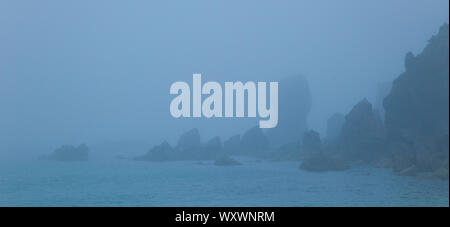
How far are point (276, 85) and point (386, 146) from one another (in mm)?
3528

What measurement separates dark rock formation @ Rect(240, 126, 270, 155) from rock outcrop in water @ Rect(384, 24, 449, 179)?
2.92 m

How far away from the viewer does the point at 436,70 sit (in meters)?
9.30

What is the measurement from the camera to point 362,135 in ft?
32.7

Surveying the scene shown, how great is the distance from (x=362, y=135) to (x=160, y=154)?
16.0 feet

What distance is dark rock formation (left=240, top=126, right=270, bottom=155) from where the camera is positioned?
27.6 feet

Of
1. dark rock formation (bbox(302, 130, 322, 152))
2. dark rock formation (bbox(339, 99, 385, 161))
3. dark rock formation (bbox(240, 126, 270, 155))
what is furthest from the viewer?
dark rock formation (bbox(339, 99, 385, 161))

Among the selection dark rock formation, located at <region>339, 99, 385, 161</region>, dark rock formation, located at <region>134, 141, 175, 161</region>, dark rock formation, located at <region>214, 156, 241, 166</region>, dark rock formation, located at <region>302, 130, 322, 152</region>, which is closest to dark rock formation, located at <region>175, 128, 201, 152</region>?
dark rock formation, located at <region>134, 141, 175, 161</region>

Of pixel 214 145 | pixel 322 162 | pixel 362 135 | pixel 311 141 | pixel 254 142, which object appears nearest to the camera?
pixel 254 142

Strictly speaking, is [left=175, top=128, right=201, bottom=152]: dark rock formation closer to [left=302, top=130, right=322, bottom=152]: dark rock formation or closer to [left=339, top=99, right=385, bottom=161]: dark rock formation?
[left=302, top=130, right=322, bottom=152]: dark rock formation

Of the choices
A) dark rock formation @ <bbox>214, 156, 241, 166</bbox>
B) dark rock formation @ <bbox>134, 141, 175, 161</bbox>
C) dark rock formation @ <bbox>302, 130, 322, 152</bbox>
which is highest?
dark rock formation @ <bbox>302, 130, 322, 152</bbox>

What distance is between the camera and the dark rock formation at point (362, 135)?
943 cm

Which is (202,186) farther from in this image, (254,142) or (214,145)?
(254,142)

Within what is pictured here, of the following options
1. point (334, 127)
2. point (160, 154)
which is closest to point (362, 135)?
point (334, 127)

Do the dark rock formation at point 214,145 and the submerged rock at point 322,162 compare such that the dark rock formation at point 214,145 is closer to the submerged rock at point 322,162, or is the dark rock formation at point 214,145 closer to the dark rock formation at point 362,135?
the submerged rock at point 322,162
